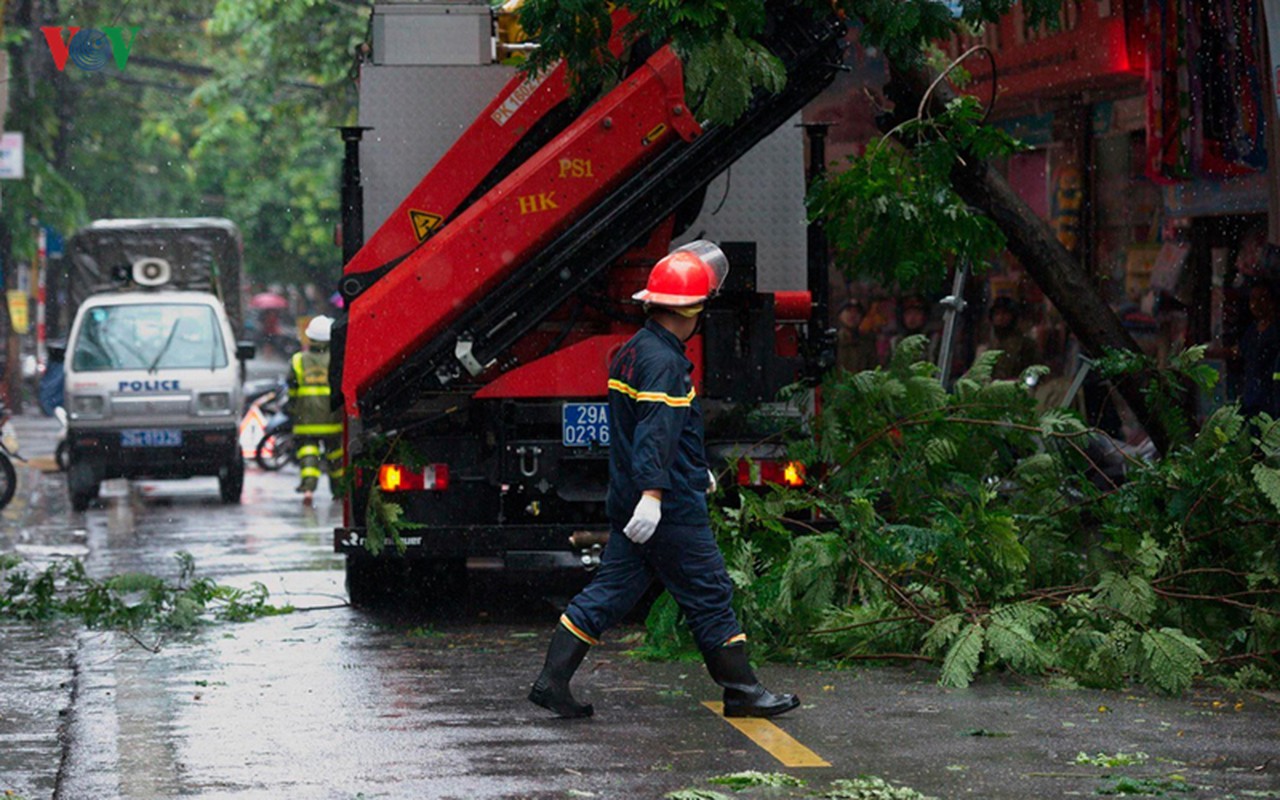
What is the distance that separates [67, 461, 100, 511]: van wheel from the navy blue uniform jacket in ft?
43.0

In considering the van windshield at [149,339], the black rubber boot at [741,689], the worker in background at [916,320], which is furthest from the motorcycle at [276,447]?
the black rubber boot at [741,689]

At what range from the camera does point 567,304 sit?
1050 cm

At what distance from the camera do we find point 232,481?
68.6ft

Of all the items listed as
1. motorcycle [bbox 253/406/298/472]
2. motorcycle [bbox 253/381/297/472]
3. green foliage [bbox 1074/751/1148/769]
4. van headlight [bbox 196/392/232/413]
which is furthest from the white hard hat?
motorcycle [bbox 253/406/298/472]

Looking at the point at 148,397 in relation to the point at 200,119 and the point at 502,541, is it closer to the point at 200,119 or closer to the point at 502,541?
the point at 502,541

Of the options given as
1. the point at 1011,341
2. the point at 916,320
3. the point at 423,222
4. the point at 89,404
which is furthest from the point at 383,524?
the point at 89,404

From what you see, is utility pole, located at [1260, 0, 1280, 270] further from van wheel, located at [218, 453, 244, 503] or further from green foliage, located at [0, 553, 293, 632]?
van wheel, located at [218, 453, 244, 503]

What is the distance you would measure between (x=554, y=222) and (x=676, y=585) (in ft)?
8.65

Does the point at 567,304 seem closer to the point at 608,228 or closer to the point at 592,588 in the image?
the point at 608,228

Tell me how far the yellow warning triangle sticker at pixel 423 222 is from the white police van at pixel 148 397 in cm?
1024

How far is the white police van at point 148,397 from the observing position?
66.5ft

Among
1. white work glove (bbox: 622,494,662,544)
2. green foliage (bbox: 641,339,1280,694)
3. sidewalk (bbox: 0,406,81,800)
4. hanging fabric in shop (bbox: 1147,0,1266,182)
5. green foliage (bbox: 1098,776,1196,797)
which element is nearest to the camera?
green foliage (bbox: 1098,776,1196,797)

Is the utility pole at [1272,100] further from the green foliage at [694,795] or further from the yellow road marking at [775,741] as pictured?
the green foliage at [694,795]

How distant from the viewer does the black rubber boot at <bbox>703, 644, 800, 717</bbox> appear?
7.78m
